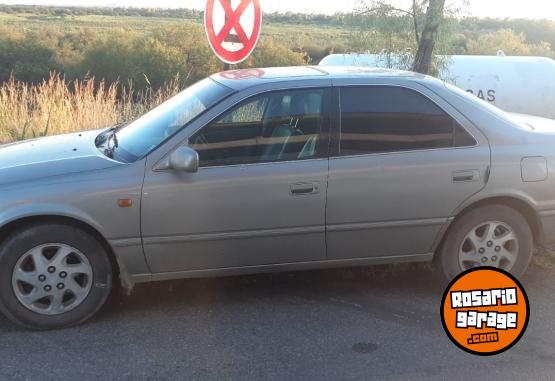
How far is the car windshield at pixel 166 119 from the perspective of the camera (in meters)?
4.38

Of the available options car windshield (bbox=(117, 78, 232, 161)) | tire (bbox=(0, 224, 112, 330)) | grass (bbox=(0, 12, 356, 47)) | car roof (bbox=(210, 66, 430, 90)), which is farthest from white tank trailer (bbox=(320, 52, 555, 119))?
grass (bbox=(0, 12, 356, 47))

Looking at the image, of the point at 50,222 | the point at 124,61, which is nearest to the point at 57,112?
the point at 50,222

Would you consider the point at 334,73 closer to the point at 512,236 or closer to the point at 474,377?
the point at 512,236

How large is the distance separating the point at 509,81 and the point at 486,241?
33.2 ft

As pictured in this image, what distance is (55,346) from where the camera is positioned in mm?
3900

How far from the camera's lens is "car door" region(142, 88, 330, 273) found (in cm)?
416

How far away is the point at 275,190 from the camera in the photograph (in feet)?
13.9

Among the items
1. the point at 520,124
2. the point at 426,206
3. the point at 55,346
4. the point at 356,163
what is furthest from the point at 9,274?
the point at 520,124

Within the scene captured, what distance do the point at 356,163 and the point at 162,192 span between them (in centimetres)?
131

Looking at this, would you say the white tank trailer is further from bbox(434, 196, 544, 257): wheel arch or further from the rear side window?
bbox(434, 196, 544, 257): wheel arch

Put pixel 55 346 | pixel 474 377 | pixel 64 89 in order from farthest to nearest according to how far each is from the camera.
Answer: pixel 64 89 < pixel 55 346 < pixel 474 377

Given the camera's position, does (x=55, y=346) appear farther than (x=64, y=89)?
No

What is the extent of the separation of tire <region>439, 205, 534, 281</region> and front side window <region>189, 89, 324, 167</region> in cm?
121

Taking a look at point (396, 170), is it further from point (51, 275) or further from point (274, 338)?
point (51, 275)
